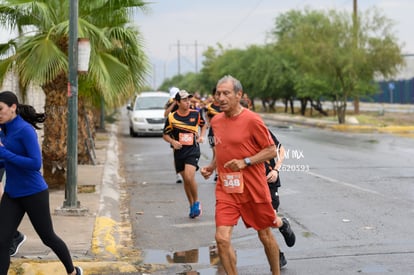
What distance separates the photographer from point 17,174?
21.2 feet

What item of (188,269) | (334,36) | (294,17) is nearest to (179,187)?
(188,269)

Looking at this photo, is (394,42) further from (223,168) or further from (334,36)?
(223,168)

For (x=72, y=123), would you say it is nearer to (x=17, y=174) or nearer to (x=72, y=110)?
(x=72, y=110)

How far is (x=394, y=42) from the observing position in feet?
121

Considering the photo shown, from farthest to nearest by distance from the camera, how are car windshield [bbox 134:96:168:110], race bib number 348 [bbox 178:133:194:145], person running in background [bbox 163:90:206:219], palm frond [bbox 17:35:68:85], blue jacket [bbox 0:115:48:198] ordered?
car windshield [bbox 134:96:168:110], palm frond [bbox 17:35:68:85], race bib number 348 [bbox 178:133:194:145], person running in background [bbox 163:90:206:219], blue jacket [bbox 0:115:48:198]

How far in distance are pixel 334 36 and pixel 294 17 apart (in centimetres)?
3110

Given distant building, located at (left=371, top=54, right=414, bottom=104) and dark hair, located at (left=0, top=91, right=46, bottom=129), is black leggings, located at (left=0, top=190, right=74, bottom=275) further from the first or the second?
distant building, located at (left=371, top=54, right=414, bottom=104)

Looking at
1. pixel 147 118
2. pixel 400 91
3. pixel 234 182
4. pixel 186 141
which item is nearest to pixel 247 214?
pixel 234 182

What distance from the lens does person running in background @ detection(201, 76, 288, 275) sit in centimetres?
643

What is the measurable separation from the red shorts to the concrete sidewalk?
178 cm

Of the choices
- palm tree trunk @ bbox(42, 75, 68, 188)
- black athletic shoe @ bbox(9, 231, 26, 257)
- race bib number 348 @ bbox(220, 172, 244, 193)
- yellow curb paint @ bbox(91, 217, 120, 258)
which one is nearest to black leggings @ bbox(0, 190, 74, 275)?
black athletic shoe @ bbox(9, 231, 26, 257)

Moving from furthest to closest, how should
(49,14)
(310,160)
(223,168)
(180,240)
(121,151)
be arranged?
(121,151) → (310,160) → (49,14) → (180,240) → (223,168)

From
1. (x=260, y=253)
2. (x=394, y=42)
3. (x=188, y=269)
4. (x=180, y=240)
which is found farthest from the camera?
(x=394, y=42)

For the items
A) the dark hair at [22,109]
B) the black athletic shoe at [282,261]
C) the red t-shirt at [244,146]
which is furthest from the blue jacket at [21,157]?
the black athletic shoe at [282,261]
